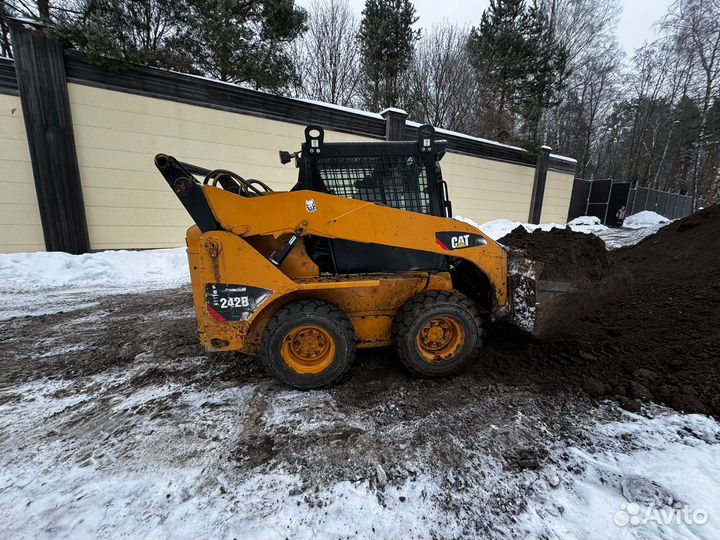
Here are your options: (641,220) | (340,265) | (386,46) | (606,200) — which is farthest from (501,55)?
(340,265)

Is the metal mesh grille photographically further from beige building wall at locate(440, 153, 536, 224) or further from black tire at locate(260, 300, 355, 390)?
beige building wall at locate(440, 153, 536, 224)

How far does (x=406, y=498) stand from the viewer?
1739mm

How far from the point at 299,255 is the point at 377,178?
0.95 metres

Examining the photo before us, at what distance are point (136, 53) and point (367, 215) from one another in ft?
25.2

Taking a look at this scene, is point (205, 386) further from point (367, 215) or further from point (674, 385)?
point (674, 385)

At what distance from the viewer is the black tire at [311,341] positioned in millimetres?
2551

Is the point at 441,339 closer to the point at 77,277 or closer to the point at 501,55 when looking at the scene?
the point at 77,277

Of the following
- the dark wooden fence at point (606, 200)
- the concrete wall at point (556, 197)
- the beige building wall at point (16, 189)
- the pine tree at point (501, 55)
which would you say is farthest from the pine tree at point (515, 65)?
the beige building wall at point (16, 189)

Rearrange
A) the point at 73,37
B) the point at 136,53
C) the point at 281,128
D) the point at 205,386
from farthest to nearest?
the point at 281,128, the point at 136,53, the point at 73,37, the point at 205,386

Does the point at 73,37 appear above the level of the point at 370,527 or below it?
above

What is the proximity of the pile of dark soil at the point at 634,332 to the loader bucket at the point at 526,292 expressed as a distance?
162 mm

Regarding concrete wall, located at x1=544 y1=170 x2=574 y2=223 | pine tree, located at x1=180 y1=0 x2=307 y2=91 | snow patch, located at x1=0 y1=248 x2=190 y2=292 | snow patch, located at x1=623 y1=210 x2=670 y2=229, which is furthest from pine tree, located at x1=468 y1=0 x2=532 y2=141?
snow patch, located at x1=0 y1=248 x2=190 y2=292

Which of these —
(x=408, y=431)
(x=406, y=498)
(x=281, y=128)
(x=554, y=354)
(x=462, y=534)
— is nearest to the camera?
(x=462, y=534)

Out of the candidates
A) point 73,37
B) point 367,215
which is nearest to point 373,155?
point 367,215
